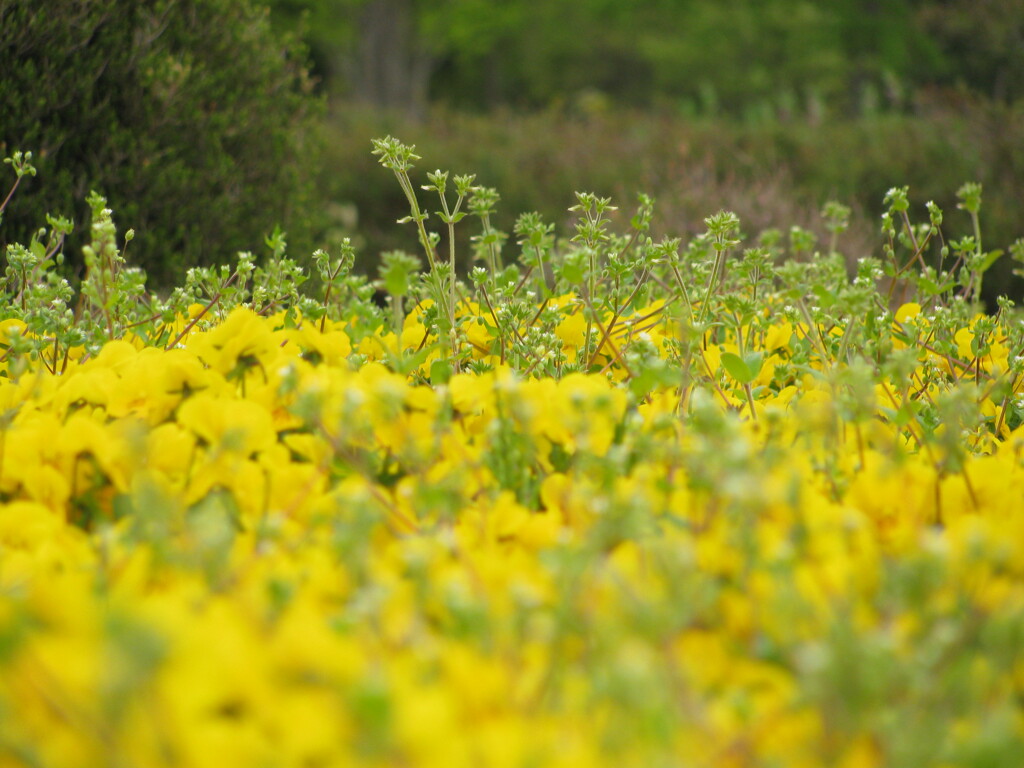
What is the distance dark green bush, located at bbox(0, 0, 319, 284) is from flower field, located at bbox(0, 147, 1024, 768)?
2.45 meters

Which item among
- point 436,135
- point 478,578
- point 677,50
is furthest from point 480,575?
point 677,50

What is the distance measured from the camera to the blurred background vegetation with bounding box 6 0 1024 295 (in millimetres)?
4055

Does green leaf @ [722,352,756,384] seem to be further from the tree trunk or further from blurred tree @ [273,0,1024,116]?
the tree trunk

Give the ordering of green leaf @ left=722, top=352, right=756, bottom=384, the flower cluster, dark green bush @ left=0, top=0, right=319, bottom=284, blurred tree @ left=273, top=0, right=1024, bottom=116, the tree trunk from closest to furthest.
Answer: the flower cluster → green leaf @ left=722, top=352, right=756, bottom=384 → dark green bush @ left=0, top=0, right=319, bottom=284 → blurred tree @ left=273, top=0, right=1024, bottom=116 → the tree trunk

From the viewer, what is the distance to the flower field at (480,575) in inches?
33.7

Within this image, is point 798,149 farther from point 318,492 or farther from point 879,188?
point 318,492

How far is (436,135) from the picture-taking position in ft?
37.5

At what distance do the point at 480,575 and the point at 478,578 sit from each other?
16 mm

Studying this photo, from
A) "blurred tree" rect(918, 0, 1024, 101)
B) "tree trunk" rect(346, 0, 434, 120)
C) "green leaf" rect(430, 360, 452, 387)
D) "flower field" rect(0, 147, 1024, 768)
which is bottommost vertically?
"tree trunk" rect(346, 0, 434, 120)

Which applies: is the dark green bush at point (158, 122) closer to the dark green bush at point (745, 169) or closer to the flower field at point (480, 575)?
the flower field at point (480, 575)

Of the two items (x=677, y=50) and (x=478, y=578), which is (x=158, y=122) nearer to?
(x=478, y=578)

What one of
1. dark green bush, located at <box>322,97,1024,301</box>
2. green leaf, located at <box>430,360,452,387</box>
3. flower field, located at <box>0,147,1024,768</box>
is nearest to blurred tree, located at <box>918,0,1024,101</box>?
dark green bush, located at <box>322,97,1024,301</box>

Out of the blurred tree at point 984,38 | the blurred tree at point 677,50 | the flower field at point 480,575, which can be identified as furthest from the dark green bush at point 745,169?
the flower field at point 480,575

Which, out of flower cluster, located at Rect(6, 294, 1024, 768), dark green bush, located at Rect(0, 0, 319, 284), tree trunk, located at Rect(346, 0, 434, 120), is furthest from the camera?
tree trunk, located at Rect(346, 0, 434, 120)
